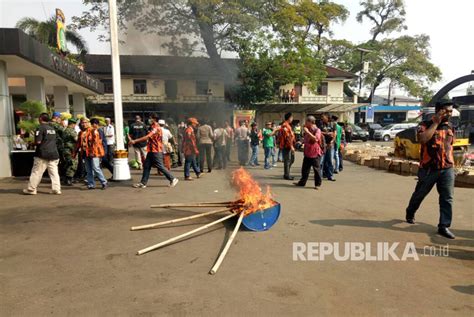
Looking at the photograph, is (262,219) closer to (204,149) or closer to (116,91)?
(116,91)

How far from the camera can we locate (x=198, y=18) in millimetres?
12641

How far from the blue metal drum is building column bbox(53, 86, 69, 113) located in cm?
1210

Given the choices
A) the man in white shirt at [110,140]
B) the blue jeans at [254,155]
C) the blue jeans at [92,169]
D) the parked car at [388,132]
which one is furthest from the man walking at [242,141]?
the parked car at [388,132]

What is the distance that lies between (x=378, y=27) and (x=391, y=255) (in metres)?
43.2

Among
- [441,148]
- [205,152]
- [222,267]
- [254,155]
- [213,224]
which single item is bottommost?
[222,267]

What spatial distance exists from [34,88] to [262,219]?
9741mm

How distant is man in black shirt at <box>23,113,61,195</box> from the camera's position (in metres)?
6.61

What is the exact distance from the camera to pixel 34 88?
10.9m

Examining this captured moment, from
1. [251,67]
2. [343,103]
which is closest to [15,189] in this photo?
[251,67]

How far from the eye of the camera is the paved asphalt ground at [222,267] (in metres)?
2.73

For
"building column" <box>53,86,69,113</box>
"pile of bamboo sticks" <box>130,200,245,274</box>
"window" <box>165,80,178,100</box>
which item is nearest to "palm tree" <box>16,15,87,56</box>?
"building column" <box>53,86,69,113</box>

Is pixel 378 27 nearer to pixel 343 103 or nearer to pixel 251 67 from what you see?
pixel 343 103

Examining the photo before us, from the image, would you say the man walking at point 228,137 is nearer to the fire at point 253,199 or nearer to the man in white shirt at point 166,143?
the man in white shirt at point 166,143

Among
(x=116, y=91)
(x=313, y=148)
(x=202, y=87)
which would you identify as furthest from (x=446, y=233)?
(x=202, y=87)
